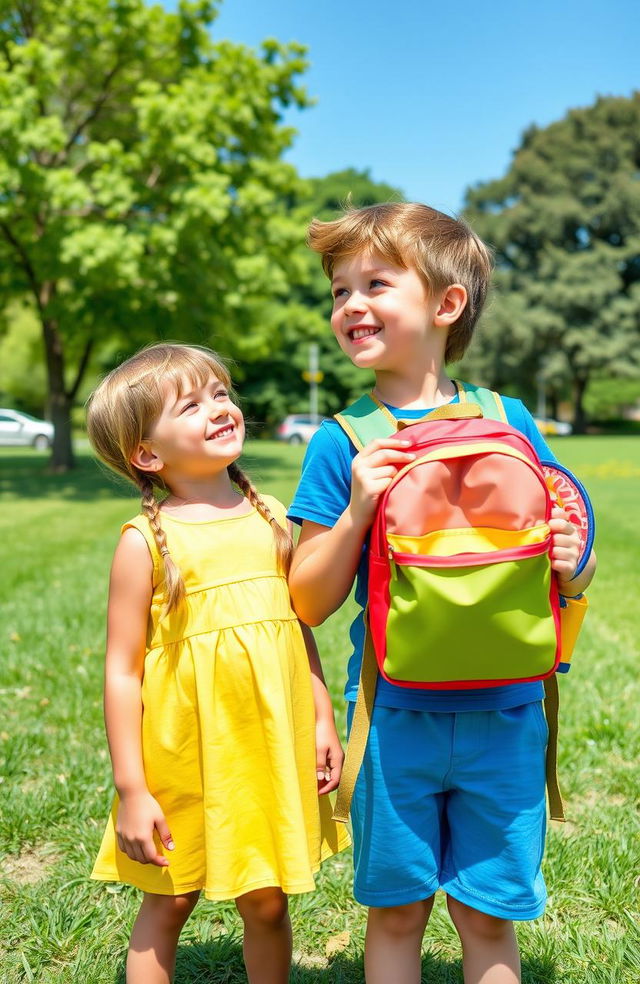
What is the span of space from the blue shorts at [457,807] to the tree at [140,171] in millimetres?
13160

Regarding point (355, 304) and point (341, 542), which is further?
point (355, 304)

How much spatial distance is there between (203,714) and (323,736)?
1.09ft

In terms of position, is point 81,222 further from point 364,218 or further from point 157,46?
point 364,218

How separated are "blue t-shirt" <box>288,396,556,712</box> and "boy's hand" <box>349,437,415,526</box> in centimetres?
15

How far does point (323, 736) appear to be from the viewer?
84.3 inches

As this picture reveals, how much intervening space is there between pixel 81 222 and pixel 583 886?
47.7 ft

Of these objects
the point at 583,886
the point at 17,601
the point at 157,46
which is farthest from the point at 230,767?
the point at 157,46

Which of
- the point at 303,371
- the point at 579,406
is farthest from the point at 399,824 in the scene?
the point at 579,406

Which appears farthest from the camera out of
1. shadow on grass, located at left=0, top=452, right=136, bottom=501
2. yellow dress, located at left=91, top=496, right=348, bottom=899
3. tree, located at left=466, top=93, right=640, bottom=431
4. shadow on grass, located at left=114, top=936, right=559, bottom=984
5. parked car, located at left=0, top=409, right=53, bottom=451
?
tree, located at left=466, top=93, right=640, bottom=431

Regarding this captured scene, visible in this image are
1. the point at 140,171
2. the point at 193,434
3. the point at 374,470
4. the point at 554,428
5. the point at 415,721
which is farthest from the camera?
the point at 554,428

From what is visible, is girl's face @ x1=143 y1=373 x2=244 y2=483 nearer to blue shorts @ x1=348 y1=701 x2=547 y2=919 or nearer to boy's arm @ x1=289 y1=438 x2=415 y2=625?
boy's arm @ x1=289 y1=438 x2=415 y2=625

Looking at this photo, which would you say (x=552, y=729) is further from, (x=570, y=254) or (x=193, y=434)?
(x=570, y=254)

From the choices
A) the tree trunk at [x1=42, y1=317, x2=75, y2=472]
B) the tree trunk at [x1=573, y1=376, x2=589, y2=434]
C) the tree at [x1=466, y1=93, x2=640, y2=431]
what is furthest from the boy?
the tree trunk at [x1=573, y1=376, x2=589, y2=434]

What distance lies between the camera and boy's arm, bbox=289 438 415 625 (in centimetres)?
176
